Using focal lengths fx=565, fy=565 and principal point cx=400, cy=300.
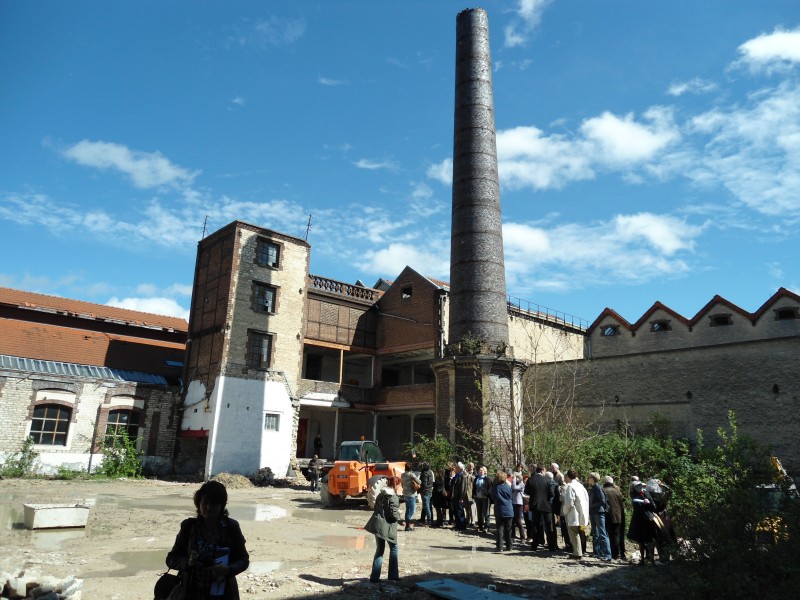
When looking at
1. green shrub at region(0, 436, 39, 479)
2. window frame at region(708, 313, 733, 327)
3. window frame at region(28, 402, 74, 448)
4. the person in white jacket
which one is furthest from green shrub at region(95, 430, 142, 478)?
window frame at region(708, 313, 733, 327)

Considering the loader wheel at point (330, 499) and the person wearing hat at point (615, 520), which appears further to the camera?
the loader wheel at point (330, 499)

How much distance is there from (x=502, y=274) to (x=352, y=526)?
29.9 ft

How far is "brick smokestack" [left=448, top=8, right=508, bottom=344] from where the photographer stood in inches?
682

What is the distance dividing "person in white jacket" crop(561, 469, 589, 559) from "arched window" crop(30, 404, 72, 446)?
64.5 ft

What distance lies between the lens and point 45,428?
21.2 metres

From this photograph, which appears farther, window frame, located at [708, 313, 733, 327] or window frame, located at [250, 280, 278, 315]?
window frame, located at [708, 313, 733, 327]

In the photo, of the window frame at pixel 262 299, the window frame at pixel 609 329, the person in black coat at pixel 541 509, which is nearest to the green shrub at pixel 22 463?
the window frame at pixel 262 299

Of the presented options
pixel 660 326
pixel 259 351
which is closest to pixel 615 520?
pixel 259 351

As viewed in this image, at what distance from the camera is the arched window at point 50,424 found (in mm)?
21078

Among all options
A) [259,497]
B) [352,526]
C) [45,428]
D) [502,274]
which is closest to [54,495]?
[259,497]

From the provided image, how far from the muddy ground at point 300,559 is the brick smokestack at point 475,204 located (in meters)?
7.07

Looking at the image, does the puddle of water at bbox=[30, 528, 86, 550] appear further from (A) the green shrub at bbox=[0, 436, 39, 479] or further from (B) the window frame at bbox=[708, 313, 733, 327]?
(B) the window frame at bbox=[708, 313, 733, 327]

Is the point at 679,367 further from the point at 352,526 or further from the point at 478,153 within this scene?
the point at 352,526

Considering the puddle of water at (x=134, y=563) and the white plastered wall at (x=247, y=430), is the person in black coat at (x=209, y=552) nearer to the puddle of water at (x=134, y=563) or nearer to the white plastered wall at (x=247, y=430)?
the puddle of water at (x=134, y=563)
